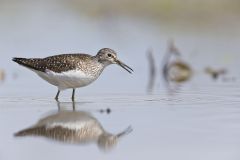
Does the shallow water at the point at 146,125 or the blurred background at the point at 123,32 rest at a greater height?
the blurred background at the point at 123,32

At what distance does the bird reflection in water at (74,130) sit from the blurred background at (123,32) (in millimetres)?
4326

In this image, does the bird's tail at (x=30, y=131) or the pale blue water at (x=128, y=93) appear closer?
the pale blue water at (x=128, y=93)

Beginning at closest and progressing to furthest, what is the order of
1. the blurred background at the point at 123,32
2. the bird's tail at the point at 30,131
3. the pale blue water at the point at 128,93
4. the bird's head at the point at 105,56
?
the pale blue water at the point at 128,93, the bird's tail at the point at 30,131, the bird's head at the point at 105,56, the blurred background at the point at 123,32

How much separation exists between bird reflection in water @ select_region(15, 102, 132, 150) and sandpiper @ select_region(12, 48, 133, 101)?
195 cm

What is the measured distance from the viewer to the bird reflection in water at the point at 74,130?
9.70 meters

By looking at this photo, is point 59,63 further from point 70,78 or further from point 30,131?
point 30,131

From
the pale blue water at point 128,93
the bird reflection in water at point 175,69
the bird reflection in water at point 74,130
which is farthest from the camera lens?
the bird reflection in water at point 175,69

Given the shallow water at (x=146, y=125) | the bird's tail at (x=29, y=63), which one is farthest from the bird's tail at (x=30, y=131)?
the bird's tail at (x=29, y=63)

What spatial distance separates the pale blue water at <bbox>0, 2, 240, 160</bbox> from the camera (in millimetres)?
9281

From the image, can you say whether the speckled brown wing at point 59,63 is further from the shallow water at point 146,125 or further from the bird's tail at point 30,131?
the bird's tail at point 30,131

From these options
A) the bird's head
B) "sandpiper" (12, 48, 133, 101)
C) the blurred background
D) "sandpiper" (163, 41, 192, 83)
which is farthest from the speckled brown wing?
"sandpiper" (163, 41, 192, 83)

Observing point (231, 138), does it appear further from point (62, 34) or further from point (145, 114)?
point (62, 34)

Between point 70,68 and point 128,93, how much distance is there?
4.08 ft

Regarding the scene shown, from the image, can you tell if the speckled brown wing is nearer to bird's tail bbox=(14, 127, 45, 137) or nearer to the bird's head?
the bird's head
